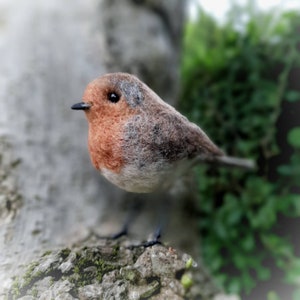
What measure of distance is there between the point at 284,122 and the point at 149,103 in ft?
3.01

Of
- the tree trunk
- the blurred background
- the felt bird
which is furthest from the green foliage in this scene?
the felt bird

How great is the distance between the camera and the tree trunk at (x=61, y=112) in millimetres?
556

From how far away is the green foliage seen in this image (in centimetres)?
121

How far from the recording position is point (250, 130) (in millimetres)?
1282

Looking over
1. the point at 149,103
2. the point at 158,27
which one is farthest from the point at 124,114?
the point at 158,27

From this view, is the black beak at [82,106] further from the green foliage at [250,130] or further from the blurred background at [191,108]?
the green foliage at [250,130]

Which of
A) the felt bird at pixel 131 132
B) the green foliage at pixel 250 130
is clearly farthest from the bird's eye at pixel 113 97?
the green foliage at pixel 250 130

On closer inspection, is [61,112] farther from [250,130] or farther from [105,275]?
[250,130]

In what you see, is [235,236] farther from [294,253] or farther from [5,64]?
[5,64]

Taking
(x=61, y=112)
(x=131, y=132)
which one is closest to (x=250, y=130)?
(x=61, y=112)

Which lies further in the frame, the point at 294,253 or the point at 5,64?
the point at 294,253

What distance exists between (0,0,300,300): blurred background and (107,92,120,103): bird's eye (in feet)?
0.91

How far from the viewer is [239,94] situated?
4.24 feet

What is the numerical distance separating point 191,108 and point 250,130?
0.37m
